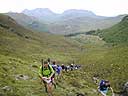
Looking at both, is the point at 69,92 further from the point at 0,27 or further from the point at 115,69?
the point at 0,27

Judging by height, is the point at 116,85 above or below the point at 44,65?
below

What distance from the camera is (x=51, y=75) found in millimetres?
28906

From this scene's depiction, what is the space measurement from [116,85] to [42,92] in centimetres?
3574

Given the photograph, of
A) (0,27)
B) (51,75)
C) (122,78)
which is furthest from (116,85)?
(0,27)

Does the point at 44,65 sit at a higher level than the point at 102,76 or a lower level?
higher

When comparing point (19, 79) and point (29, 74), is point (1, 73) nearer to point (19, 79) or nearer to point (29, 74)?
point (19, 79)

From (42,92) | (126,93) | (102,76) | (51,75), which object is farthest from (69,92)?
(102,76)

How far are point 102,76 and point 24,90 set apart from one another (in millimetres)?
47812

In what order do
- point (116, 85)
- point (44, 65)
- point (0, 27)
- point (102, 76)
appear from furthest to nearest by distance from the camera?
point (0, 27)
point (102, 76)
point (116, 85)
point (44, 65)

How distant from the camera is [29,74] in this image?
135 ft

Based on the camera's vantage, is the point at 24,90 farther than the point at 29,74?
No

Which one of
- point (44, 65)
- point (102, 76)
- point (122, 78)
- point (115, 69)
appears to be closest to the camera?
point (44, 65)

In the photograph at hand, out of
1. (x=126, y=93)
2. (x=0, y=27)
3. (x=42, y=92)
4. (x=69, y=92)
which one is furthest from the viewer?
(x=0, y=27)

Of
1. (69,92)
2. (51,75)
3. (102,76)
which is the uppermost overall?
(51,75)
